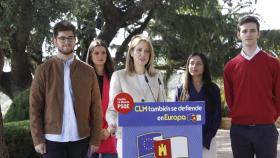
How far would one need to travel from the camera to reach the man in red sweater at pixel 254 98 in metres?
4.80

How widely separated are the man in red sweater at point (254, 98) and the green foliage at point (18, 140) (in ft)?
12.8

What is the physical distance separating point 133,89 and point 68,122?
0.66m

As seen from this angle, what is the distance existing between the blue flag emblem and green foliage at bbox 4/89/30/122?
5.65 meters

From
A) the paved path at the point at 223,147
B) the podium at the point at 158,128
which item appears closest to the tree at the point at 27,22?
the paved path at the point at 223,147

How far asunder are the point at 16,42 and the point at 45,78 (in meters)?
10.5

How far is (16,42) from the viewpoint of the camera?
14.5 metres

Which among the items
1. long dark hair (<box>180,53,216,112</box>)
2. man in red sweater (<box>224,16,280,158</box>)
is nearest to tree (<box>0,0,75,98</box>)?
long dark hair (<box>180,53,216,112</box>)

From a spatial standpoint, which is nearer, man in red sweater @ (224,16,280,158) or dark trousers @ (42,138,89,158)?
dark trousers @ (42,138,89,158)

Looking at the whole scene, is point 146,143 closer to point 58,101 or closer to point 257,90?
point 58,101

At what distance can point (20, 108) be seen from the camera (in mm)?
9609

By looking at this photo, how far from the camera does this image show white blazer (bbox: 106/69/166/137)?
456 cm

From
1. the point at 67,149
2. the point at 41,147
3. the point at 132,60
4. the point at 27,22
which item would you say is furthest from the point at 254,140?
the point at 27,22

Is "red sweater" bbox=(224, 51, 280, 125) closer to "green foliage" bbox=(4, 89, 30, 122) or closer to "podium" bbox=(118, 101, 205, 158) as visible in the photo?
"podium" bbox=(118, 101, 205, 158)

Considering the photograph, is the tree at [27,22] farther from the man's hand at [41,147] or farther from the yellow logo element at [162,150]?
the yellow logo element at [162,150]
